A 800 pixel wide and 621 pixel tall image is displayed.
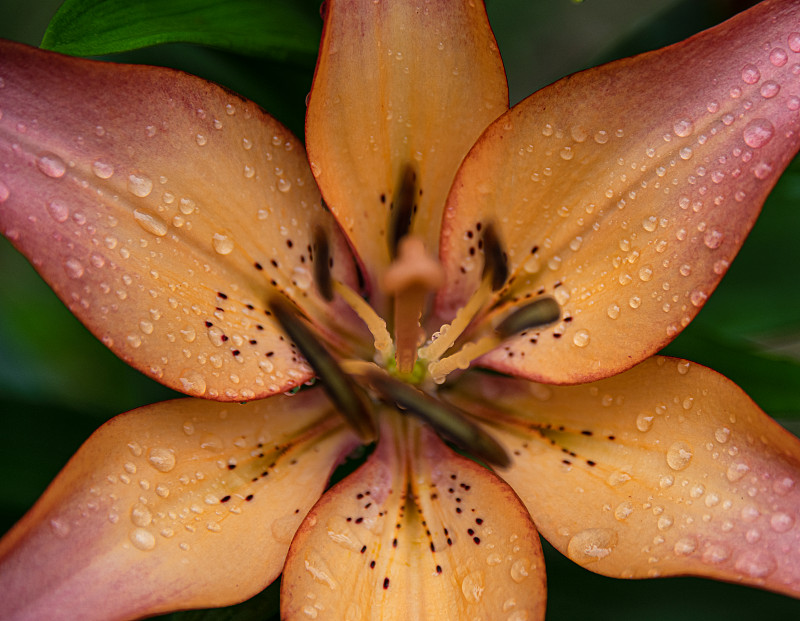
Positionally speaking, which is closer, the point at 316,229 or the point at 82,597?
the point at 82,597

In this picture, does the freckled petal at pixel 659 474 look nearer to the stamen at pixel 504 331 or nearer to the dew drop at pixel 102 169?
the stamen at pixel 504 331

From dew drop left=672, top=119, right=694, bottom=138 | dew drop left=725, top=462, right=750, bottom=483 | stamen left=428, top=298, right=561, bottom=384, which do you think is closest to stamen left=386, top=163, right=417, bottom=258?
stamen left=428, top=298, right=561, bottom=384

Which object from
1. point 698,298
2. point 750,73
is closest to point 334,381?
point 698,298

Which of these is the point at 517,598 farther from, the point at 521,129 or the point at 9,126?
the point at 9,126

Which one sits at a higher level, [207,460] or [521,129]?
[521,129]

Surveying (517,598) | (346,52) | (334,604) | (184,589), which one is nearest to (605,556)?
(517,598)

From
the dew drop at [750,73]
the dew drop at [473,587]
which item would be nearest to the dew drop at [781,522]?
the dew drop at [473,587]

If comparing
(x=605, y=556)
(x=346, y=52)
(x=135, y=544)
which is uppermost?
(x=346, y=52)

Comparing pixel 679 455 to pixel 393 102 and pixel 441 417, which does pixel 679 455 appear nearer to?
pixel 441 417
